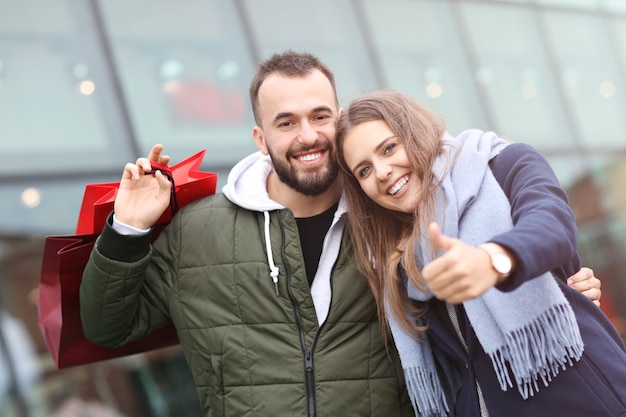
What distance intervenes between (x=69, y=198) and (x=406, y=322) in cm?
276

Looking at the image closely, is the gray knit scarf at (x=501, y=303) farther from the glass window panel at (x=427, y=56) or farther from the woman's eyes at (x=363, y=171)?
the glass window panel at (x=427, y=56)

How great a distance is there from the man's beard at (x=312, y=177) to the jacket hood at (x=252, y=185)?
0.36 feet

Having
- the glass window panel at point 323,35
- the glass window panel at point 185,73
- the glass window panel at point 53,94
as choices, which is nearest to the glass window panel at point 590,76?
the glass window panel at point 323,35

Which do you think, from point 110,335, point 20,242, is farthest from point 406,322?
point 20,242

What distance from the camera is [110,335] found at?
3021mm

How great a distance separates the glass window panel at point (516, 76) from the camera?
24.2ft

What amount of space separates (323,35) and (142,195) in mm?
3699

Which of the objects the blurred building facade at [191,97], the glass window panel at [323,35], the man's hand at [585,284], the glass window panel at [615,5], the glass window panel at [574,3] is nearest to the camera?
the man's hand at [585,284]

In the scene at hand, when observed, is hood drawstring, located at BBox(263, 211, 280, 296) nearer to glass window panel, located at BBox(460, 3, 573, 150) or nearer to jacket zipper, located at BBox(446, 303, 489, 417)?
jacket zipper, located at BBox(446, 303, 489, 417)

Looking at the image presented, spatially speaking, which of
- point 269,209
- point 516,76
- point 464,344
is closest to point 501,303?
point 464,344

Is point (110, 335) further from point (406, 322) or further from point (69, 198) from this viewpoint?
point (69, 198)

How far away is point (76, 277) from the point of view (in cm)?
307

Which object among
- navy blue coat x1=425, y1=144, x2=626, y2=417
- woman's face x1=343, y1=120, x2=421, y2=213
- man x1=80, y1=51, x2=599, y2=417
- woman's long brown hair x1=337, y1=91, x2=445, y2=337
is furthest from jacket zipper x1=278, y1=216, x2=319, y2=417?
woman's face x1=343, y1=120, x2=421, y2=213

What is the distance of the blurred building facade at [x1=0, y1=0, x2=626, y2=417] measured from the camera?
14.9 ft
